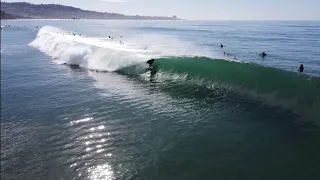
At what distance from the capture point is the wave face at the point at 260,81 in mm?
17766

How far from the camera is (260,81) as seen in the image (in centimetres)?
2158

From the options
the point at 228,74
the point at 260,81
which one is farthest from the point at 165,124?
the point at 228,74

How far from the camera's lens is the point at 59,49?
41938 millimetres

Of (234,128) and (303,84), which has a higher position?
(303,84)

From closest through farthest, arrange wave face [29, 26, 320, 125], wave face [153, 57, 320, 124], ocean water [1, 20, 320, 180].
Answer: ocean water [1, 20, 320, 180] < wave face [153, 57, 320, 124] < wave face [29, 26, 320, 125]

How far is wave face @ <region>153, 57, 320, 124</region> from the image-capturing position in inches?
699

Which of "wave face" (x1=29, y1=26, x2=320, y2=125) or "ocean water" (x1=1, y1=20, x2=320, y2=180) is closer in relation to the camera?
"ocean water" (x1=1, y1=20, x2=320, y2=180)

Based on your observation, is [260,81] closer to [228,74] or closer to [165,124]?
[228,74]

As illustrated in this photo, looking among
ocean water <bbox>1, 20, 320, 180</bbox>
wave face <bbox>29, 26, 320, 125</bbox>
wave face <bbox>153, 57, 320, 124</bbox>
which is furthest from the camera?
wave face <bbox>29, 26, 320, 125</bbox>

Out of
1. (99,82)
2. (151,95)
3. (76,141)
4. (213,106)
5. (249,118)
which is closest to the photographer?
(76,141)

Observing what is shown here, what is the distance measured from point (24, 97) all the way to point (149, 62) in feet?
41.9

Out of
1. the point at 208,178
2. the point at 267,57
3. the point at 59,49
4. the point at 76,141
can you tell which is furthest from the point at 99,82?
the point at 267,57

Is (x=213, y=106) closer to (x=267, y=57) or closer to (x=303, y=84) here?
(x=303, y=84)

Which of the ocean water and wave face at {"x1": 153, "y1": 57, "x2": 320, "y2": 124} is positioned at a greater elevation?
wave face at {"x1": 153, "y1": 57, "x2": 320, "y2": 124}
